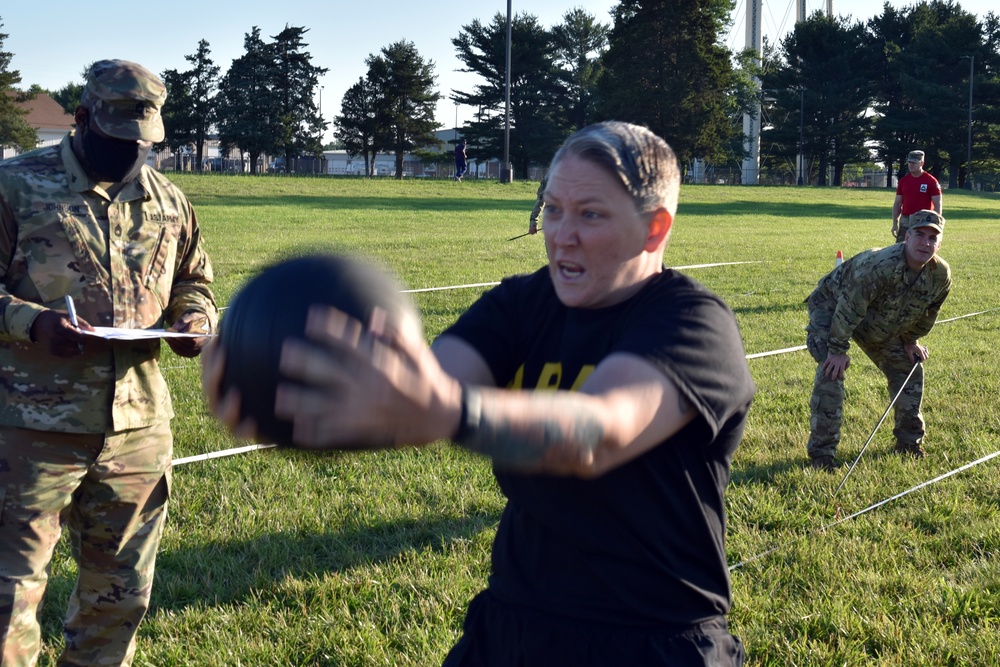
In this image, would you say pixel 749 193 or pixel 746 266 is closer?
pixel 746 266

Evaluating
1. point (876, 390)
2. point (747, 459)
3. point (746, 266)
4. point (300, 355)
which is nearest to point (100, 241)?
point (300, 355)

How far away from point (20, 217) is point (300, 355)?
2818 mm

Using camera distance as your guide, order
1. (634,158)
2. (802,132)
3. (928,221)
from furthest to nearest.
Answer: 1. (802,132)
2. (928,221)
3. (634,158)

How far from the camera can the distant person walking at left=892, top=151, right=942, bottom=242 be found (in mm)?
19203

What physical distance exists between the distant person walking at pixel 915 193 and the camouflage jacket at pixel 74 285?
1727 cm

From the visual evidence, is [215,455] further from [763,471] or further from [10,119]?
[10,119]

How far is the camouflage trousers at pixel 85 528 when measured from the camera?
3.86 meters

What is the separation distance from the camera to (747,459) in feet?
25.4

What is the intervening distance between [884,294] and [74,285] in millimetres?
6119

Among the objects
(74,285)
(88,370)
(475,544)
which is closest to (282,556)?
(475,544)

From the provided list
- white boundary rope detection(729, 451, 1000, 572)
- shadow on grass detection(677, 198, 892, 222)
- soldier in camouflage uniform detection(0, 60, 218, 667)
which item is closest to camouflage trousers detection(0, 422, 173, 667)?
soldier in camouflage uniform detection(0, 60, 218, 667)

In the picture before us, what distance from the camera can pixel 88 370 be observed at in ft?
13.3

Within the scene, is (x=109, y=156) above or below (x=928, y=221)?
above

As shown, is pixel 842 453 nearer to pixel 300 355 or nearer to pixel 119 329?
pixel 119 329
